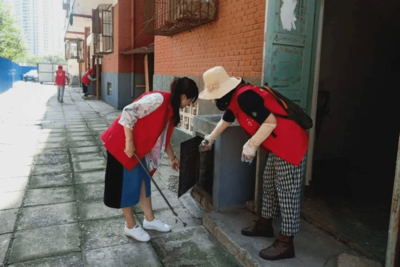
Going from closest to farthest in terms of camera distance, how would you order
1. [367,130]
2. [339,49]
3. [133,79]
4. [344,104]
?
[339,49]
[344,104]
[367,130]
[133,79]

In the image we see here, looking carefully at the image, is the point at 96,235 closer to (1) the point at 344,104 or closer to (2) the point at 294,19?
(2) the point at 294,19

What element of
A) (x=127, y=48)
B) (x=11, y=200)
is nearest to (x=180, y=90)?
(x=11, y=200)

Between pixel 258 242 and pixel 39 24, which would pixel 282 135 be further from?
pixel 39 24

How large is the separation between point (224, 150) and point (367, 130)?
13.2 feet

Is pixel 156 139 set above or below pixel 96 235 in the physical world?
above

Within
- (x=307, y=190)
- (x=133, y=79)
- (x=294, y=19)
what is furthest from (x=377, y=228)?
(x=133, y=79)

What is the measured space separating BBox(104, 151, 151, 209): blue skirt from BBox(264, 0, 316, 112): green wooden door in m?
1.71

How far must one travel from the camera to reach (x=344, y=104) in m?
5.87

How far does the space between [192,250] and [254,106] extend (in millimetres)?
1543

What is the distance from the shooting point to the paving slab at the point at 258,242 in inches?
109

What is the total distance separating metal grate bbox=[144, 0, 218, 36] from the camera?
5344 millimetres

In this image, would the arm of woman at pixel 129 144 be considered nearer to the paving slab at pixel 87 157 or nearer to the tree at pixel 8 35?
the paving slab at pixel 87 157

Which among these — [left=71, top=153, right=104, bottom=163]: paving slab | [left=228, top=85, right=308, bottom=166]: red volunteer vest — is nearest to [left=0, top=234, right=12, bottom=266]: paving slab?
[left=228, top=85, right=308, bottom=166]: red volunteer vest

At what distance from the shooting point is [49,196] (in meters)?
4.32
